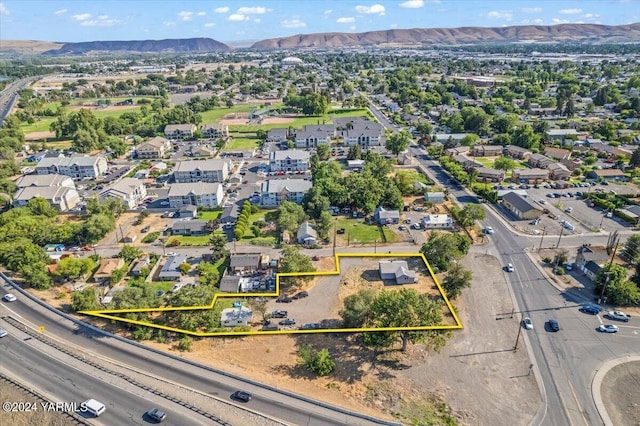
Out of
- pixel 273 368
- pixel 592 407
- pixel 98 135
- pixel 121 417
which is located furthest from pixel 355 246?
pixel 98 135

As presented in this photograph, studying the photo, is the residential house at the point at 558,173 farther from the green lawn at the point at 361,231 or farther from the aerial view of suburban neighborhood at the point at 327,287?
the green lawn at the point at 361,231

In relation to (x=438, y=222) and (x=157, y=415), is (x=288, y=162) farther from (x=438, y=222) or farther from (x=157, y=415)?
(x=157, y=415)

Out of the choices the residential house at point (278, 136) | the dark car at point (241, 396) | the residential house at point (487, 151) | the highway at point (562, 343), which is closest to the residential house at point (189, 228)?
the dark car at point (241, 396)

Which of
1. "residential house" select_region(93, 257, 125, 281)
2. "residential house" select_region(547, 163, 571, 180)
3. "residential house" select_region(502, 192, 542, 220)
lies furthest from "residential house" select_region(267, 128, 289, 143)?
"residential house" select_region(547, 163, 571, 180)

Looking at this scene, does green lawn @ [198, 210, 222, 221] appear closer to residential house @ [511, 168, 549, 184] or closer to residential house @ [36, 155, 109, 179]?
residential house @ [36, 155, 109, 179]

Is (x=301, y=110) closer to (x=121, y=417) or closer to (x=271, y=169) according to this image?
(x=271, y=169)
